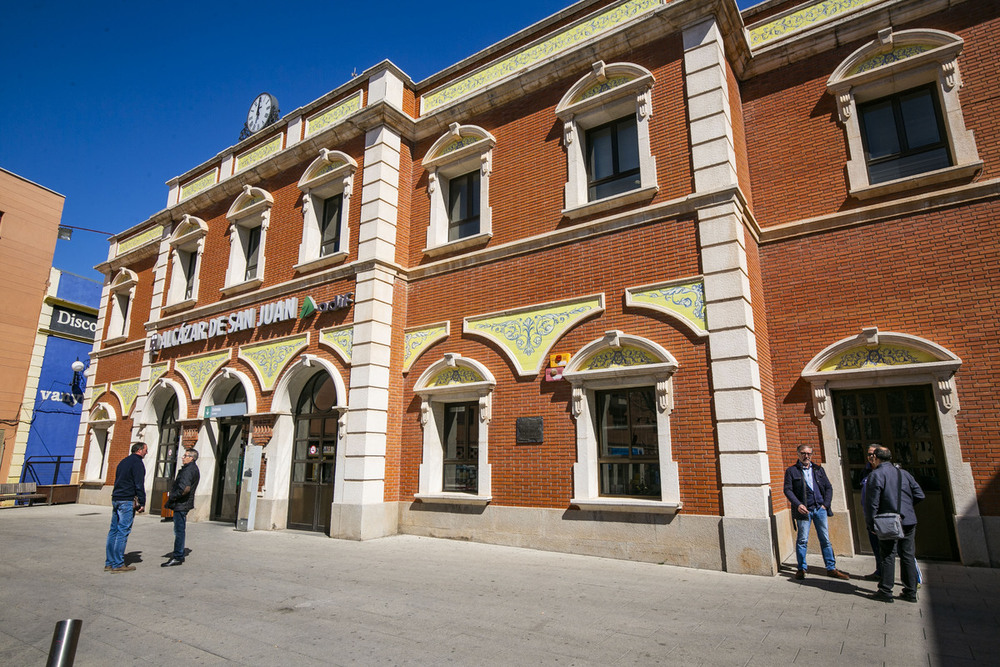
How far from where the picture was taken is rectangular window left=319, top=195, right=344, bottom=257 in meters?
15.0

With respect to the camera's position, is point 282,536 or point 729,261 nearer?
point 729,261

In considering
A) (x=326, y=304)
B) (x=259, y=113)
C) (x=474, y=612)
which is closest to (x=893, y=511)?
(x=474, y=612)

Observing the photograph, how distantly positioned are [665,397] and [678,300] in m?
1.65

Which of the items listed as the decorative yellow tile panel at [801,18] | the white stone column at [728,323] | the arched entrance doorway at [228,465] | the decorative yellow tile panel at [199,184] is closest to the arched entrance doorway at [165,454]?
the arched entrance doorway at [228,465]

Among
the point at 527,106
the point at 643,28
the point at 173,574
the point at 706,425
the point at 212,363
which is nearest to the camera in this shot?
the point at 173,574

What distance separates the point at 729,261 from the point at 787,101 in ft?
14.0

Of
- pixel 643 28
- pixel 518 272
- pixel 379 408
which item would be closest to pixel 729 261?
pixel 518 272

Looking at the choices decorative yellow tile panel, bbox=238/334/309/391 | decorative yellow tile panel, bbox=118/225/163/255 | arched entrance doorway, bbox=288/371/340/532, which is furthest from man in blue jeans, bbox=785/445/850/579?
decorative yellow tile panel, bbox=118/225/163/255

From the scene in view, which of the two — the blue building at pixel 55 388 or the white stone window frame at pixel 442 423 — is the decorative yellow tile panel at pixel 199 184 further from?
the white stone window frame at pixel 442 423

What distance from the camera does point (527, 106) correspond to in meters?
12.8

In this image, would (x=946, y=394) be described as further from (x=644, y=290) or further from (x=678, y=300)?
(x=644, y=290)

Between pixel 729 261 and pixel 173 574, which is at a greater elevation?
pixel 729 261

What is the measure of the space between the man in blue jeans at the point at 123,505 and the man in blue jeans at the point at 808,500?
31.7ft

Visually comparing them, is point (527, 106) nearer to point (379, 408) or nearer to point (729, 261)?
point (729, 261)
